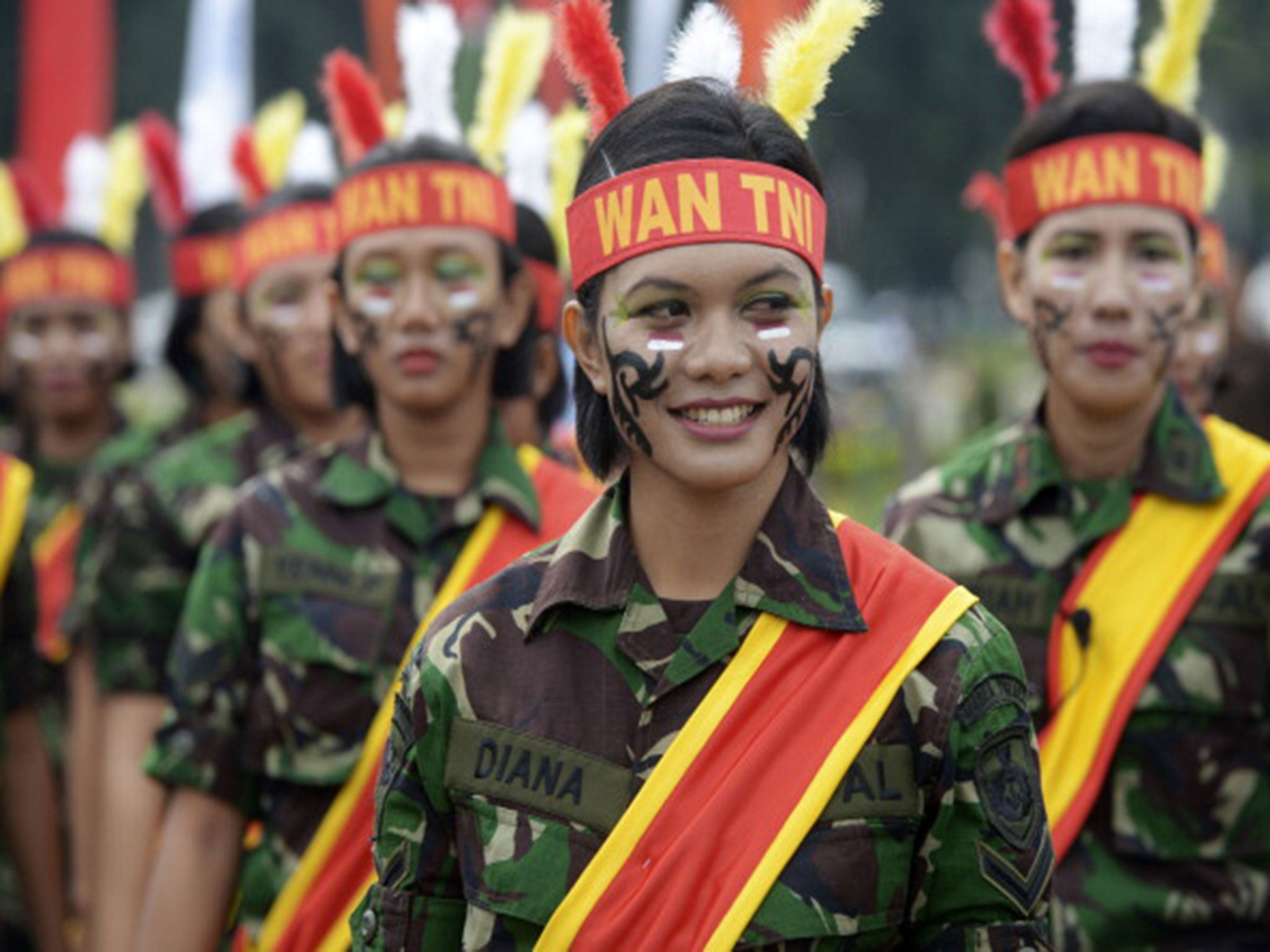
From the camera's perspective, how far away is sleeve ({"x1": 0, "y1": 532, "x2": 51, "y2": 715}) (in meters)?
6.02

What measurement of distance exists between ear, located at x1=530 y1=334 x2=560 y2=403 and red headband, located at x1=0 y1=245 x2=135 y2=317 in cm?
331

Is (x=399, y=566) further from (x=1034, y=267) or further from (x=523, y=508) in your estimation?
(x=1034, y=267)

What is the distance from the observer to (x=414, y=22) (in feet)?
17.9

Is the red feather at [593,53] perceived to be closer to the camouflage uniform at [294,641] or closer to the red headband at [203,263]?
the camouflage uniform at [294,641]

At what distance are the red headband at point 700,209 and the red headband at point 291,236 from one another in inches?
147

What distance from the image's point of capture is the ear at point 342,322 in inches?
190

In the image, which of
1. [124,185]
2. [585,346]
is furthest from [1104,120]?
[124,185]

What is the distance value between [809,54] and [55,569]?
5.32m

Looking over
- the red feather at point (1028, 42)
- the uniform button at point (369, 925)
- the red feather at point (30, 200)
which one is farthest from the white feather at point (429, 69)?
the red feather at point (30, 200)

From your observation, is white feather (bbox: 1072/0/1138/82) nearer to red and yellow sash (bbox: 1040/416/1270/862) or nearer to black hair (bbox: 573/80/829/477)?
red and yellow sash (bbox: 1040/416/1270/862)

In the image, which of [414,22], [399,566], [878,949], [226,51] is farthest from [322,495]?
[226,51]

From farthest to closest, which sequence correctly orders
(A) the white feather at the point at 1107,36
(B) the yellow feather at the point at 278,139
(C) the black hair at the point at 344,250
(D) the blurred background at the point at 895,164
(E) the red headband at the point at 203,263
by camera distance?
(D) the blurred background at the point at 895,164
(B) the yellow feather at the point at 278,139
(E) the red headband at the point at 203,263
(A) the white feather at the point at 1107,36
(C) the black hair at the point at 344,250

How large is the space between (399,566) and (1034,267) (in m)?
1.47

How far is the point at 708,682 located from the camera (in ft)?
10.1
